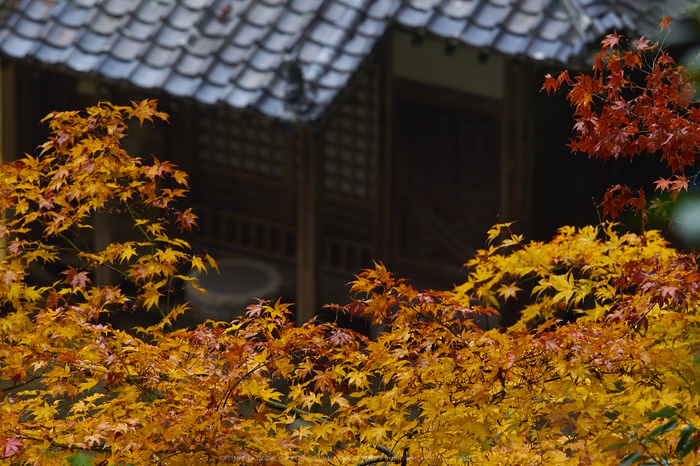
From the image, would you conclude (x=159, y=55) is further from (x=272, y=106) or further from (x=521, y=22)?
(x=521, y=22)

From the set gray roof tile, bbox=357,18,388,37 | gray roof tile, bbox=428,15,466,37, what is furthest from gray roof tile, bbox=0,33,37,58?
gray roof tile, bbox=428,15,466,37

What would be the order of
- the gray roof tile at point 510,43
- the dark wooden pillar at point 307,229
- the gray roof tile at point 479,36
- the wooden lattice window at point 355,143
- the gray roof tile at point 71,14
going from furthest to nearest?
the wooden lattice window at point 355,143 → the gray roof tile at point 71,14 → the dark wooden pillar at point 307,229 → the gray roof tile at point 479,36 → the gray roof tile at point 510,43

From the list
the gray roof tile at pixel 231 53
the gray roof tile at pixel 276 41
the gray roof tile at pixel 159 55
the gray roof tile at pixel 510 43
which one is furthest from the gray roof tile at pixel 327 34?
the gray roof tile at pixel 510 43

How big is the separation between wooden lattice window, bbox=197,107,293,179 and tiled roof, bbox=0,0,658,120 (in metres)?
2.15

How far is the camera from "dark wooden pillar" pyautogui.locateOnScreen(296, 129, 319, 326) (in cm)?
840

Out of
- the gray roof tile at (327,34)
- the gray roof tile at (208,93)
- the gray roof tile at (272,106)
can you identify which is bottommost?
the gray roof tile at (272,106)

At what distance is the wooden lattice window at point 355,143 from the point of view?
33.2ft

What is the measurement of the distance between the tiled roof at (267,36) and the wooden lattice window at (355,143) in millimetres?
1486

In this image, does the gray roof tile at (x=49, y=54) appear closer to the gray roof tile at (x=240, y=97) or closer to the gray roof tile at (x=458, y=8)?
the gray roof tile at (x=240, y=97)

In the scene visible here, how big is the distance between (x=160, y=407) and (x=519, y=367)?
5.24 ft

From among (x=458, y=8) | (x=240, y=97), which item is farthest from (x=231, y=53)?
(x=458, y=8)

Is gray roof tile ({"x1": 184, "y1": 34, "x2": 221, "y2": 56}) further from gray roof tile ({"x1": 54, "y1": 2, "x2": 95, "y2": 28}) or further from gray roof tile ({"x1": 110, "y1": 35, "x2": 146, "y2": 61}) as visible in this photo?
gray roof tile ({"x1": 54, "y1": 2, "x2": 95, "y2": 28})

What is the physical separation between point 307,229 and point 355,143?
218cm

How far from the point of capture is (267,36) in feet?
28.6
